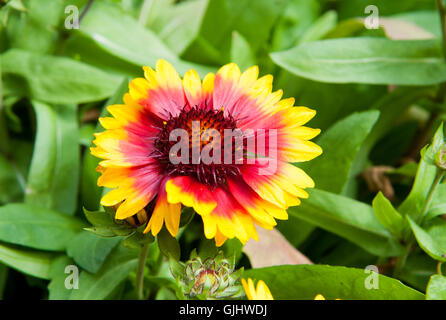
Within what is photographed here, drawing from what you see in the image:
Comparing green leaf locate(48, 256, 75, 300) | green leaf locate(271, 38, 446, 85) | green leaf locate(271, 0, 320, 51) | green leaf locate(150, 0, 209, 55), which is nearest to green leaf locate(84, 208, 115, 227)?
green leaf locate(48, 256, 75, 300)

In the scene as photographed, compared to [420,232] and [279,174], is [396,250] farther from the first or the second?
[279,174]

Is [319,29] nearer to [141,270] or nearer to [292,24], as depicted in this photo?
[292,24]

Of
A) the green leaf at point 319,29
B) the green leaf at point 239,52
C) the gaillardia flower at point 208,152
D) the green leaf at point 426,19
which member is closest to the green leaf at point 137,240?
the gaillardia flower at point 208,152

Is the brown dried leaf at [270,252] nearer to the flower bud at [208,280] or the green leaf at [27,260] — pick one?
the flower bud at [208,280]

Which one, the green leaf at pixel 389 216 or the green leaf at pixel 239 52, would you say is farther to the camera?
the green leaf at pixel 239 52

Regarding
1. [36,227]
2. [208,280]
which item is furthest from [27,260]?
[208,280]
